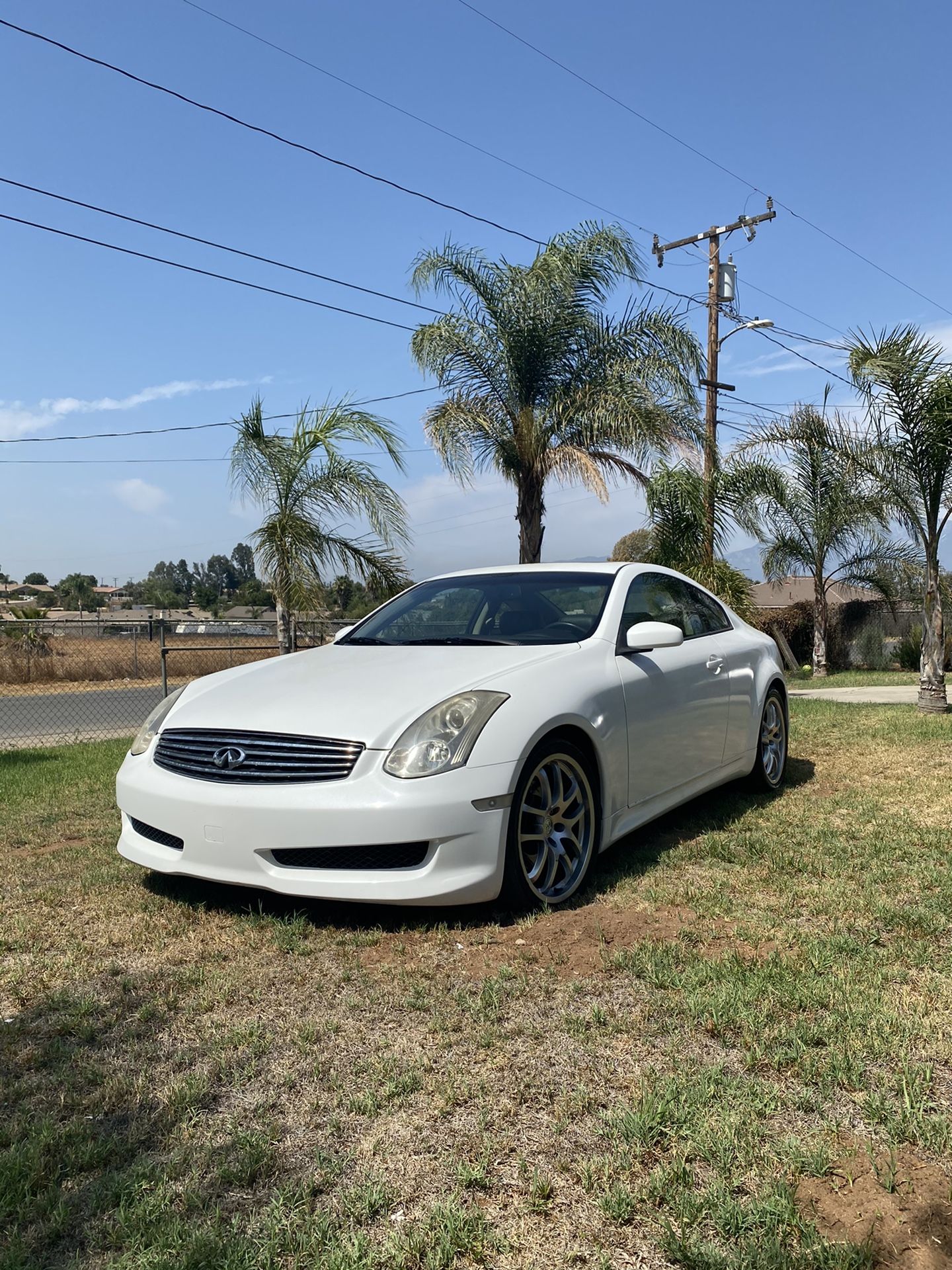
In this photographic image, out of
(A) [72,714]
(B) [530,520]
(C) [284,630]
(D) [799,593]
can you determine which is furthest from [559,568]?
(D) [799,593]

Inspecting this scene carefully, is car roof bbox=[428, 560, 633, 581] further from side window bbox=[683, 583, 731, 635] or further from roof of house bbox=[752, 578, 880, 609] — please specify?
roof of house bbox=[752, 578, 880, 609]

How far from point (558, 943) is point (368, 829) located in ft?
2.74

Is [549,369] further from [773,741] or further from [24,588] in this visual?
[24,588]

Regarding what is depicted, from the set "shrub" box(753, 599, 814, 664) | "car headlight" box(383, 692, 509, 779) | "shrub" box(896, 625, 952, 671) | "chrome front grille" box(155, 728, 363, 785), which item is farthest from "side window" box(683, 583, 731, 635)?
"shrub" box(753, 599, 814, 664)

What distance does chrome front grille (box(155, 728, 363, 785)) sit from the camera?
3717mm

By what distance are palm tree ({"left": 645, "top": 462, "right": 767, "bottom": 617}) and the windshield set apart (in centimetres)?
829

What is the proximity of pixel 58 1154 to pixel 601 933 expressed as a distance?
204 cm

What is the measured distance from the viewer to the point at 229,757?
12.8ft

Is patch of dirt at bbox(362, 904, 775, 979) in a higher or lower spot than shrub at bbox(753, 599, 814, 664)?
lower

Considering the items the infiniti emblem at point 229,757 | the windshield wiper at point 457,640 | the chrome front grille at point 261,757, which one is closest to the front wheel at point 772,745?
the windshield wiper at point 457,640

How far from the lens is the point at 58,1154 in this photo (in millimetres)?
2311

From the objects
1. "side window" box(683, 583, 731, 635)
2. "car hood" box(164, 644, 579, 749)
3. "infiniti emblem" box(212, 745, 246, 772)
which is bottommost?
"infiniti emblem" box(212, 745, 246, 772)

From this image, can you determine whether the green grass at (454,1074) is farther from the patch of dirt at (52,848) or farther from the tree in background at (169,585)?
the tree in background at (169,585)

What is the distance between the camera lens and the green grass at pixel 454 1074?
2.04m
